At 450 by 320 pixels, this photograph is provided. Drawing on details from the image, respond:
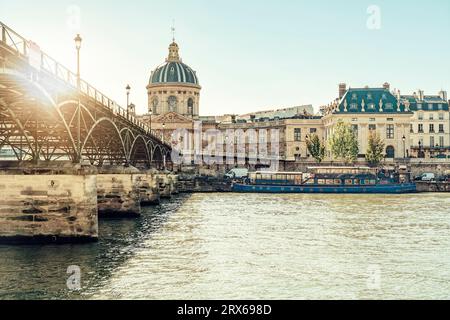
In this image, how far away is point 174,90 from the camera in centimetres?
16475

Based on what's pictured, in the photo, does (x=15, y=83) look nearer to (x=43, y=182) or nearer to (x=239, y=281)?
(x=43, y=182)

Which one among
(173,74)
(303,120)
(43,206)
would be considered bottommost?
(43,206)

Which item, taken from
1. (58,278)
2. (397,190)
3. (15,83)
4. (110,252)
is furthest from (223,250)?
(397,190)

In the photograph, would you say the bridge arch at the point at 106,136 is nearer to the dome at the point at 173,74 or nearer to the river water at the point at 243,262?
the river water at the point at 243,262

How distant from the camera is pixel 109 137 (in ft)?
152

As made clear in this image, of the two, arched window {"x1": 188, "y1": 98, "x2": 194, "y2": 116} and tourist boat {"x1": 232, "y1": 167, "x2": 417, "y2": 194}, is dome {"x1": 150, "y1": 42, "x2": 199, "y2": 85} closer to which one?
arched window {"x1": 188, "y1": 98, "x2": 194, "y2": 116}

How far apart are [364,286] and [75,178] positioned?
1611 centimetres

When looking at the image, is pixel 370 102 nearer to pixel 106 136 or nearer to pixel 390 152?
pixel 390 152

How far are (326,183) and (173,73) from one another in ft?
292

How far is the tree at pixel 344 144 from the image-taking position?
363 ft

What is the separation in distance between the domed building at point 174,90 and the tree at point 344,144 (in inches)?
2361

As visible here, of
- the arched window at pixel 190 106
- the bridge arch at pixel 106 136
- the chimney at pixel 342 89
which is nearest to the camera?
the bridge arch at pixel 106 136

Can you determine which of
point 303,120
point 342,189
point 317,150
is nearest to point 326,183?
point 342,189

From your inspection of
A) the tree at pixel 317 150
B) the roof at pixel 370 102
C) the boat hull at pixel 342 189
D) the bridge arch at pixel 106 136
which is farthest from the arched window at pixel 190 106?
the bridge arch at pixel 106 136
